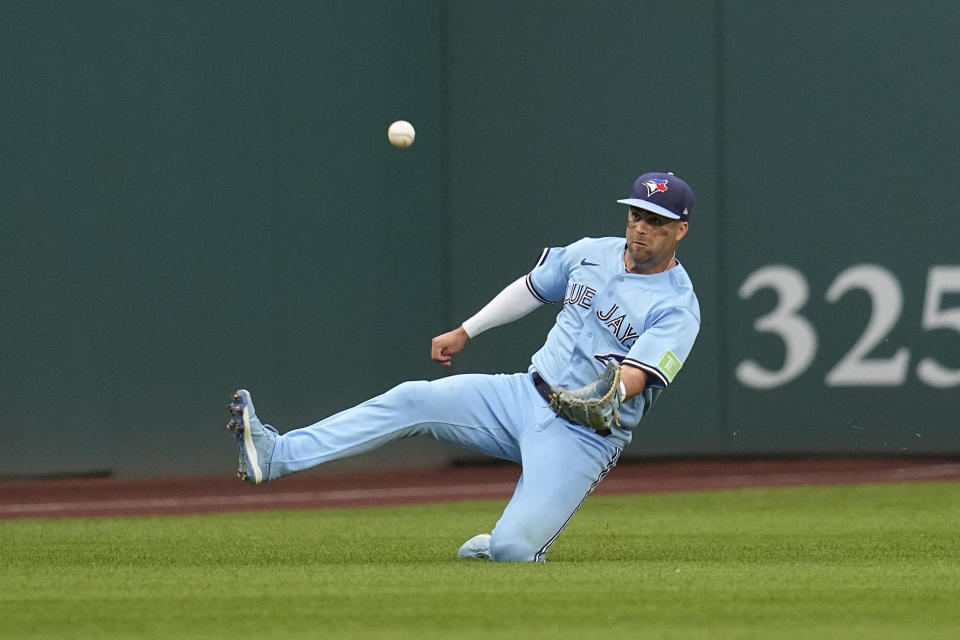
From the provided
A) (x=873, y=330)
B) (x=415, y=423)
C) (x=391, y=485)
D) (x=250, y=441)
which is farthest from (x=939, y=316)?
(x=250, y=441)

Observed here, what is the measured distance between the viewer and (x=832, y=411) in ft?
41.5

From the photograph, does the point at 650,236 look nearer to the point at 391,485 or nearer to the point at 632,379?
the point at 632,379

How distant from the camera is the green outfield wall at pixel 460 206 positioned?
11.5 meters

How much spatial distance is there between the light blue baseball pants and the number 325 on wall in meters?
5.96

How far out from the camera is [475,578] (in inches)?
234

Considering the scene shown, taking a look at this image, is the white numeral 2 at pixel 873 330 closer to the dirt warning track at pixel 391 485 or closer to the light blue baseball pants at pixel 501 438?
the dirt warning track at pixel 391 485

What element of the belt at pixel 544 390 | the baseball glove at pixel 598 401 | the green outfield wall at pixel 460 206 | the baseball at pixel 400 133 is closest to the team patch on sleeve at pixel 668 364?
the baseball glove at pixel 598 401

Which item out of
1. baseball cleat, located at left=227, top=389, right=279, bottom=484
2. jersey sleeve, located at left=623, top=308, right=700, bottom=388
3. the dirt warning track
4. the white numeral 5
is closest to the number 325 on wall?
the white numeral 5

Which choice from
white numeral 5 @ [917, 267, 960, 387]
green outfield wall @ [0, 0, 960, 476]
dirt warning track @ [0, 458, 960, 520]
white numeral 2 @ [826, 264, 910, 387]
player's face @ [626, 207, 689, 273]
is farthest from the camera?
white numeral 2 @ [826, 264, 910, 387]

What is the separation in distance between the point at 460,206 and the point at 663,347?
6504mm

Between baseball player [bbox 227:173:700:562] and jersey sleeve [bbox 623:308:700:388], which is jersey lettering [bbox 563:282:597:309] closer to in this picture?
baseball player [bbox 227:173:700:562]

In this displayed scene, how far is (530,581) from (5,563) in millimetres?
2495

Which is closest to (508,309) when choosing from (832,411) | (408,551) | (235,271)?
(408,551)

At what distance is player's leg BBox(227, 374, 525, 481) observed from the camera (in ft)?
21.2
